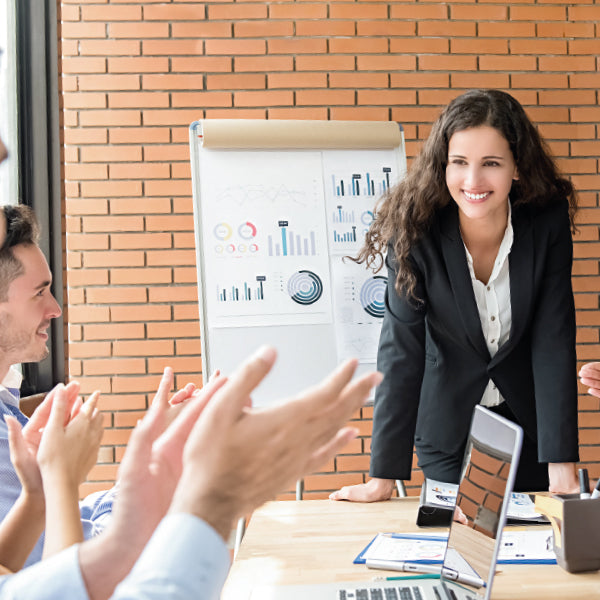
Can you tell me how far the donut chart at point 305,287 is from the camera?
104 inches

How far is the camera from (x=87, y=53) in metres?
3.02

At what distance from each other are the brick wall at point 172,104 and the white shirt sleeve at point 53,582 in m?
2.30

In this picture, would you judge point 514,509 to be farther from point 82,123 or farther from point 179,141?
point 82,123

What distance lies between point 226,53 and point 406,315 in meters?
1.85

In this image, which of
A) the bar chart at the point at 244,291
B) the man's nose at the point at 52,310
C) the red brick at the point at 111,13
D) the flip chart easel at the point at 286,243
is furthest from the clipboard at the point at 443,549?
the red brick at the point at 111,13

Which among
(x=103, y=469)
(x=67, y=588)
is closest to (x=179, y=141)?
(x=103, y=469)

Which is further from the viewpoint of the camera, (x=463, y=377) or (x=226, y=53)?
(x=226, y=53)

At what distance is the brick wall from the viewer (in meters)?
3.01

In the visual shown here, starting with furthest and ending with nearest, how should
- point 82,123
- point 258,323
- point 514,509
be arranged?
point 82,123 → point 258,323 → point 514,509

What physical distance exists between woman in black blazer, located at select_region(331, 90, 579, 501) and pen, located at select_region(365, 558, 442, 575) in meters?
0.53

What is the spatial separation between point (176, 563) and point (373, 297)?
2.20 metres

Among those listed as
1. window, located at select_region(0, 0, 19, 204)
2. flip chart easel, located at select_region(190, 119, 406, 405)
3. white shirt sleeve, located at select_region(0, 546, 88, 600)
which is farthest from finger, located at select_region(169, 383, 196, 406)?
window, located at select_region(0, 0, 19, 204)

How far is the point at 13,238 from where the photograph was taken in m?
1.59

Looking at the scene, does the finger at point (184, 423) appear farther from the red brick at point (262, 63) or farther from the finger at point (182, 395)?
the red brick at point (262, 63)
